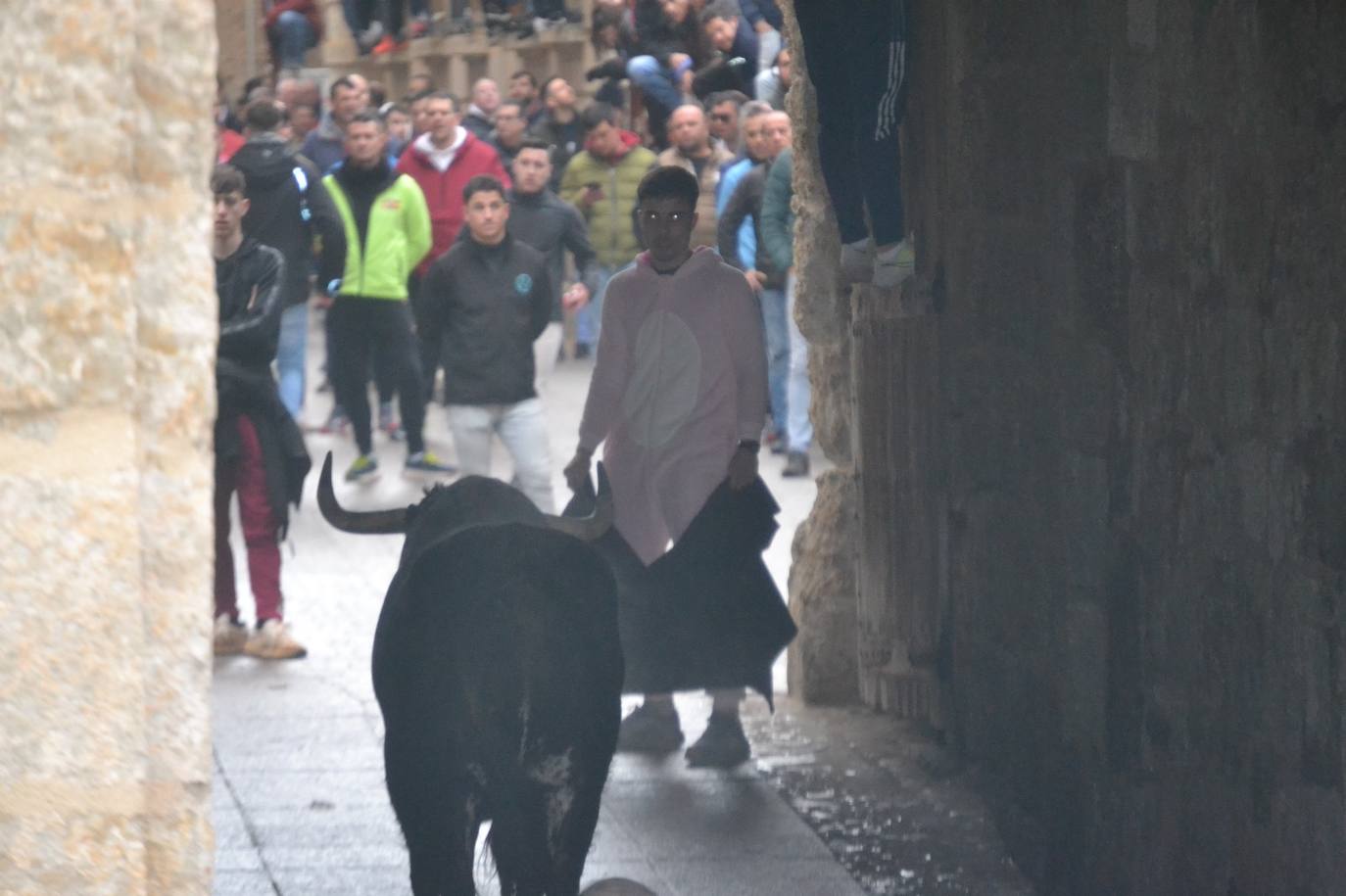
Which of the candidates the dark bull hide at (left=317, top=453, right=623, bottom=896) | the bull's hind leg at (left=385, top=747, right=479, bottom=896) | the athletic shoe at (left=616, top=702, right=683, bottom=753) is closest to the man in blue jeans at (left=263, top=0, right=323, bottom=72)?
the athletic shoe at (left=616, top=702, right=683, bottom=753)

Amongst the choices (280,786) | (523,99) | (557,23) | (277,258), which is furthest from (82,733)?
(557,23)

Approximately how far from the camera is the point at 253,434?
815 centimetres

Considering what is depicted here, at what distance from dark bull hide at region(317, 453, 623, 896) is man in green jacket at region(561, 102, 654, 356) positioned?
8.95 meters

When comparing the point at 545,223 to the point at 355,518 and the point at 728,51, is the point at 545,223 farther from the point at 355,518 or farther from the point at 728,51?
the point at 355,518

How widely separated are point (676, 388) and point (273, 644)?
231 centimetres

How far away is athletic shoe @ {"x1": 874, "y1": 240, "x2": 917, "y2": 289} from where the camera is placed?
6.43 metres

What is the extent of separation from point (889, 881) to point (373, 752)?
192 cm

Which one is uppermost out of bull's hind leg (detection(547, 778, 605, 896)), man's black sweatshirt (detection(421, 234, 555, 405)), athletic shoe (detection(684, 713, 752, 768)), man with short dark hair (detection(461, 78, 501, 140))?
man with short dark hair (detection(461, 78, 501, 140))

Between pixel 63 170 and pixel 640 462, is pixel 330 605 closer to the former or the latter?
pixel 640 462

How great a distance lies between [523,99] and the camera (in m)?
17.5

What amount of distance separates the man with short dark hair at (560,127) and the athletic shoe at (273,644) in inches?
321

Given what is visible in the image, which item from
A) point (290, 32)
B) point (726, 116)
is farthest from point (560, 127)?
point (290, 32)

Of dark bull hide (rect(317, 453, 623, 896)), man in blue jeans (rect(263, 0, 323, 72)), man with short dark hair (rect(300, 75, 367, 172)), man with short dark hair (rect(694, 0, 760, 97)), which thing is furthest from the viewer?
man in blue jeans (rect(263, 0, 323, 72))

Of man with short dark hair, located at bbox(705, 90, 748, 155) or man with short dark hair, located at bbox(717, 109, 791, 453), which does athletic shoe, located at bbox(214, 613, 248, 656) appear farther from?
man with short dark hair, located at bbox(705, 90, 748, 155)
